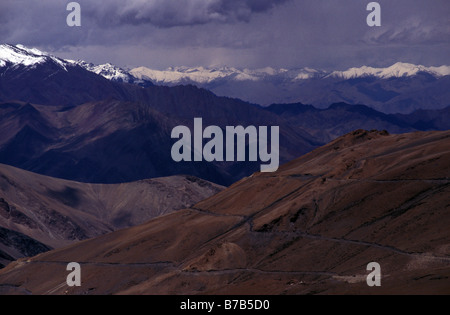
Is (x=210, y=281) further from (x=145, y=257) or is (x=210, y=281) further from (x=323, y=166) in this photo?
(x=323, y=166)

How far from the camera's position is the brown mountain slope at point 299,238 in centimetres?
7600

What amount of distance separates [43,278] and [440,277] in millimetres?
62222

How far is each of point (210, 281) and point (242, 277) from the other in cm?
400

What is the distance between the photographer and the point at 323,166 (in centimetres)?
11331

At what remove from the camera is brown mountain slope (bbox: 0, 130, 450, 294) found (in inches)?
2992

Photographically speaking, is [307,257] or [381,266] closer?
[381,266]

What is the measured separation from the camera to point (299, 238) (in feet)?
298

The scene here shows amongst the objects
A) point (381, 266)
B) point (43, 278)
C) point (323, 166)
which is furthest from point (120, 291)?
point (323, 166)
